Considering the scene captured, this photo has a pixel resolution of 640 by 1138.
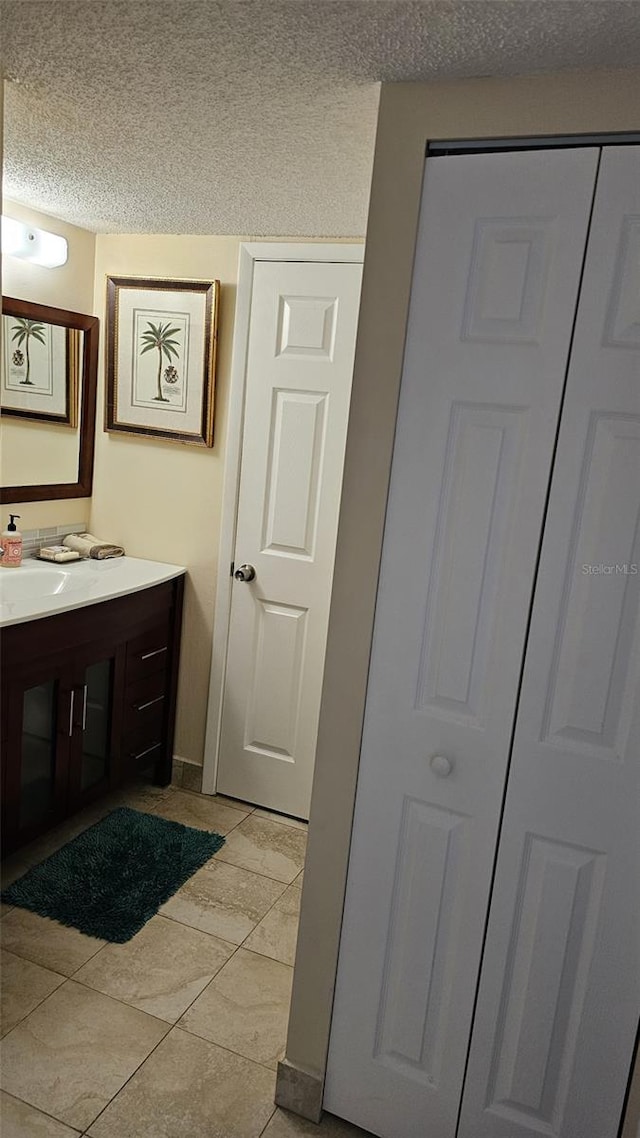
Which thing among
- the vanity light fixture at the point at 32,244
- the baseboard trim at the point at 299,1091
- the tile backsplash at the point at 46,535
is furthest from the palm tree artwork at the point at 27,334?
the baseboard trim at the point at 299,1091

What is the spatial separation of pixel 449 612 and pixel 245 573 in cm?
164

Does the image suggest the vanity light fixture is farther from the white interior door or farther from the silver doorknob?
the silver doorknob

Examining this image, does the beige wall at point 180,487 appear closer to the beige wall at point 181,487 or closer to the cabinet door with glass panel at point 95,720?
the beige wall at point 181,487

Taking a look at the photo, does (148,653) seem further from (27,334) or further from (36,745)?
(27,334)

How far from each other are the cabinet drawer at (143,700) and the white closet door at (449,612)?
152 cm

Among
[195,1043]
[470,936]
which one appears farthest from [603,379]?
[195,1043]

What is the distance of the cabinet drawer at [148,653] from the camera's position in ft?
9.98

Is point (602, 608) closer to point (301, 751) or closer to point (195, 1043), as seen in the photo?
point (195, 1043)

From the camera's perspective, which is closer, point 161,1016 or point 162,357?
point 161,1016

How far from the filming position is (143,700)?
10.4 ft

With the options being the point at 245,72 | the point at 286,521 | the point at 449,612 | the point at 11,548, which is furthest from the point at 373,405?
the point at 11,548

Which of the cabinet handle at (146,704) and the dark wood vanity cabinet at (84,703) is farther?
the cabinet handle at (146,704)

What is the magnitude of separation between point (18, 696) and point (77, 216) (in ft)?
5.76

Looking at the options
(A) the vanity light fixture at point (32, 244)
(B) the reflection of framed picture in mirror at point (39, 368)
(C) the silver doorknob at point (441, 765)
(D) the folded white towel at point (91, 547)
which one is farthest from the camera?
(D) the folded white towel at point (91, 547)
